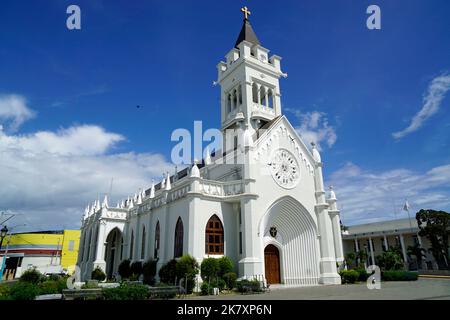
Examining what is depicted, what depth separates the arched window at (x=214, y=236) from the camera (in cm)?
2405

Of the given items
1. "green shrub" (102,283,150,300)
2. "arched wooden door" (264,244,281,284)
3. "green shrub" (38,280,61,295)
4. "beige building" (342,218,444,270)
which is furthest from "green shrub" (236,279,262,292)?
"beige building" (342,218,444,270)

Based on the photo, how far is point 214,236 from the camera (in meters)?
24.4

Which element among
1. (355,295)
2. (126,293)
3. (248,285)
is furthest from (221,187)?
(126,293)

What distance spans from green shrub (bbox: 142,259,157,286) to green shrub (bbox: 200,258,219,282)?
22.9 ft

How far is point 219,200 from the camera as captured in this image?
25156mm

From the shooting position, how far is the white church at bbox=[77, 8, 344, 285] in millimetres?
24156

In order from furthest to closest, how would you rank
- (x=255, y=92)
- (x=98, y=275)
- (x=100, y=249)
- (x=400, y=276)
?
(x=100, y=249) → (x=255, y=92) → (x=98, y=275) → (x=400, y=276)

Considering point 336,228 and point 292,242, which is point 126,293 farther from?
point 336,228

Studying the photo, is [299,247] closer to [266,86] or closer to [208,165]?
[208,165]

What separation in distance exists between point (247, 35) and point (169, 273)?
2836cm

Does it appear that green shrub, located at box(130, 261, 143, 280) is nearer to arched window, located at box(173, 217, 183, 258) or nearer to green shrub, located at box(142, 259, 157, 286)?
green shrub, located at box(142, 259, 157, 286)

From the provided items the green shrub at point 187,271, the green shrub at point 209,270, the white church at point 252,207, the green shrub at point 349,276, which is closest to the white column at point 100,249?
the white church at point 252,207
